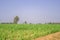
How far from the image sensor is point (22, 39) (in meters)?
8.45

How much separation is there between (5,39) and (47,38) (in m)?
2.42

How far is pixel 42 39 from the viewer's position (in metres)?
8.80

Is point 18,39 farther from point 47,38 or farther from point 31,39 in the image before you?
point 47,38

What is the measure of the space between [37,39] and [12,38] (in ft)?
4.68

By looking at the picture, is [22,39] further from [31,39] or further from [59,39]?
[59,39]

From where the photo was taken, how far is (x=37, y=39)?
890 centimetres

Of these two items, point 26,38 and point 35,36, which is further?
point 35,36

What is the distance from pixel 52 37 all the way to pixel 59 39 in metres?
0.43

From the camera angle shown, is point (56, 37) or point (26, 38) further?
point (56, 37)

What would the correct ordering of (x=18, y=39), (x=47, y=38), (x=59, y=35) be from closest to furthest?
(x=18, y=39)
(x=47, y=38)
(x=59, y=35)

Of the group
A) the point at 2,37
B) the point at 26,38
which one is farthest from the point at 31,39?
the point at 2,37

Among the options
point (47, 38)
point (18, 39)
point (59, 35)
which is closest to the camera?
point (18, 39)

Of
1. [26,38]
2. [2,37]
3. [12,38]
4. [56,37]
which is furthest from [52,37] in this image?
[2,37]

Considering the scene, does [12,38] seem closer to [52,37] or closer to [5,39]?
[5,39]
